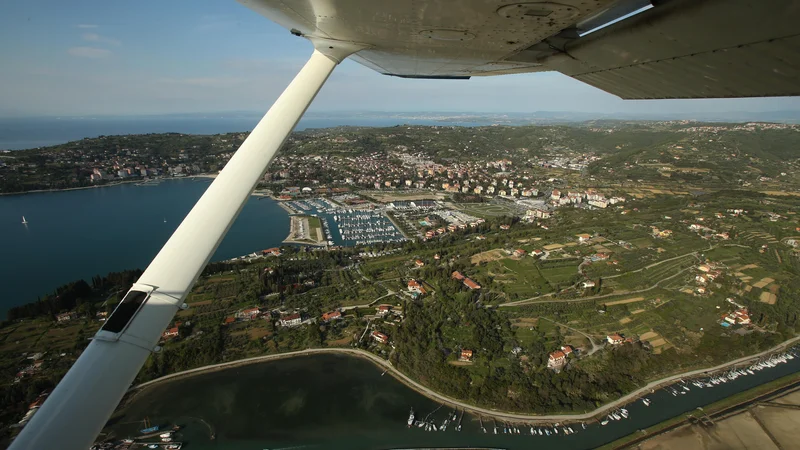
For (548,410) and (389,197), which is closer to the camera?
(548,410)

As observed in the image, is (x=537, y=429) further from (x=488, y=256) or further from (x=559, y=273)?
(x=488, y=256)

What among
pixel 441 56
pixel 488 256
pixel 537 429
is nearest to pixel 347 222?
pixel 488 256

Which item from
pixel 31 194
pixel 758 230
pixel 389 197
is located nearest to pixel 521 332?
pixel 758 230

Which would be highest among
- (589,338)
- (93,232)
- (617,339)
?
(93,232)

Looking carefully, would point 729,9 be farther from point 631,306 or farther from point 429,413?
point 631,306

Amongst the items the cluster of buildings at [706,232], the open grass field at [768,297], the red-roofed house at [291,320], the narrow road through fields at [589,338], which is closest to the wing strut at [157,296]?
the narrow road through fields at [589,338]
